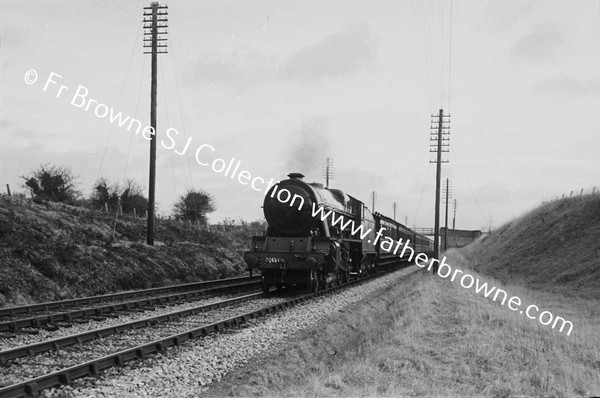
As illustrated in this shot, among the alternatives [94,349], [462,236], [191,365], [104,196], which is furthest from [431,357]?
[462,236]

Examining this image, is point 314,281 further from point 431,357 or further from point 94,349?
point 94,349

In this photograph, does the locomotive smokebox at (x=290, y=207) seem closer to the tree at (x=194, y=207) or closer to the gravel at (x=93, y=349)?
the gravel at (x=93, y=349)

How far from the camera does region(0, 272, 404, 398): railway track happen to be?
732 centimetres

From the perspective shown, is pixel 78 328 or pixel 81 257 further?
pixel 81 257

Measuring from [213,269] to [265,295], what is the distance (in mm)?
9878

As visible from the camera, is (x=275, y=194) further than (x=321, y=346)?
Yes

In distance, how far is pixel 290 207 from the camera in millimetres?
18484

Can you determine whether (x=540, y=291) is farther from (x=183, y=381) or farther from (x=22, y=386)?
(x=22, y=386)

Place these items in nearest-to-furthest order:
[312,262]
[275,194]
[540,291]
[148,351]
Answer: [148,351] → [312,262] → [275,194] → [540,291]

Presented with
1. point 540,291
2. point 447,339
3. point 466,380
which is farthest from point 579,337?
point 540,291

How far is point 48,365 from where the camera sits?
827cm

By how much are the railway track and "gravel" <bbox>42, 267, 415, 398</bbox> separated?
0.16 metres

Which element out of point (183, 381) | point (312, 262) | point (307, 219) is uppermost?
point (307, 219)

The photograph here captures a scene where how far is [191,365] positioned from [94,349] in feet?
6.63
